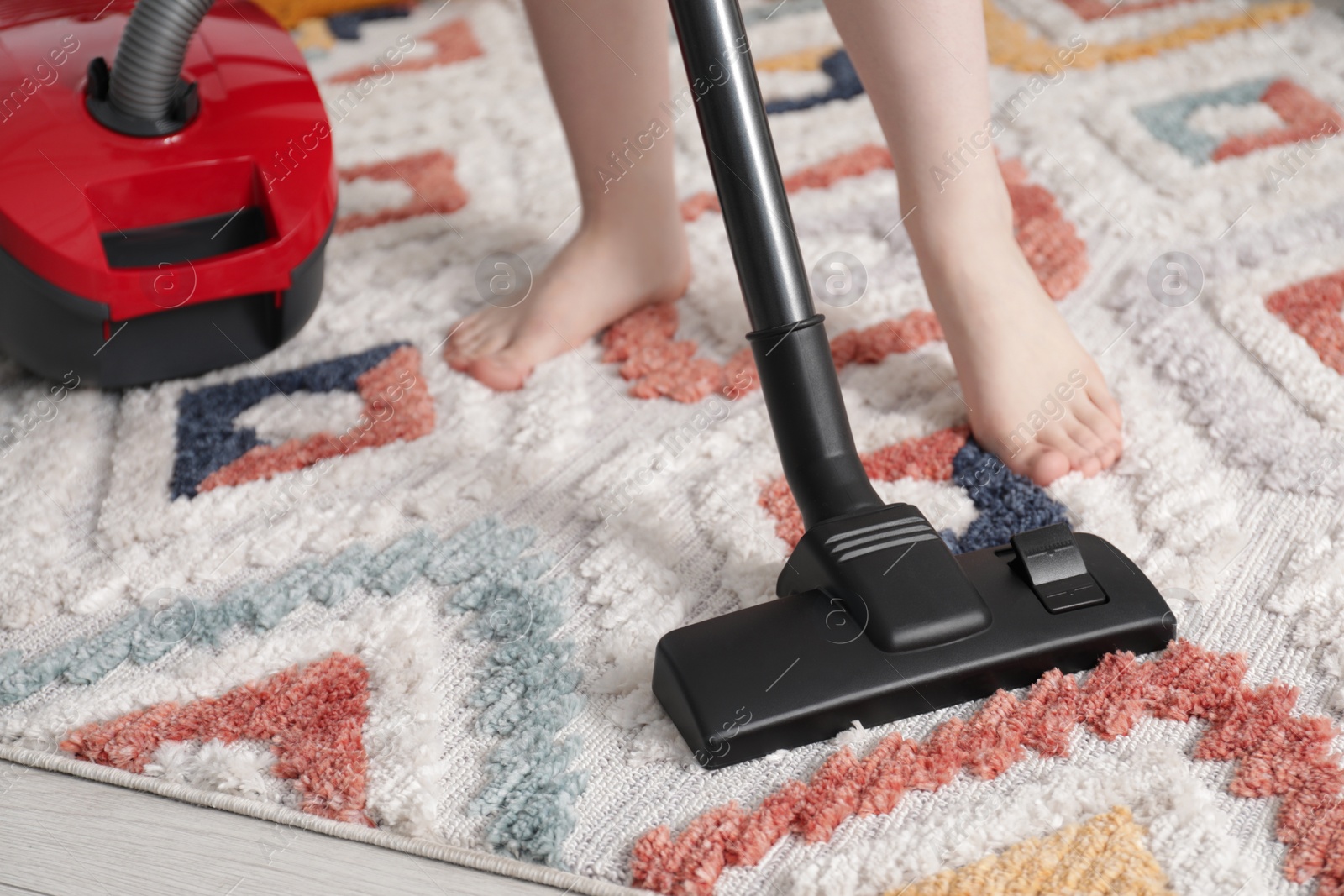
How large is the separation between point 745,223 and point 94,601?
432mm

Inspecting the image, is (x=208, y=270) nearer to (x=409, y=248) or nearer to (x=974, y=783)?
(x=409, y=248)

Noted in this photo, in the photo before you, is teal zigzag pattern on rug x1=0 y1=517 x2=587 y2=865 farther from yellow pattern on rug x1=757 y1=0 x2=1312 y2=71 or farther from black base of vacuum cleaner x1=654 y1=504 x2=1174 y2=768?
yellow pattern on rug x1=757 y1=0 x2=1312 y2=71

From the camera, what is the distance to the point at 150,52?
0.73m

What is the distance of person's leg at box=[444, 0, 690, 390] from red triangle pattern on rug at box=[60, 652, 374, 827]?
306mm

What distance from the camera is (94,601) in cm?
65

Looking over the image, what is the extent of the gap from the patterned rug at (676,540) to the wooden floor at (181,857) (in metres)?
0.01

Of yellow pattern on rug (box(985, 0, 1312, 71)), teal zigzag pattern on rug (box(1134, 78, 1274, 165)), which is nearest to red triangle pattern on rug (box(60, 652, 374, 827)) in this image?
teal zigzag pattern on rug (box(1134, 78, 1274, 165))

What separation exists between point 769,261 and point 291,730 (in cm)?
34

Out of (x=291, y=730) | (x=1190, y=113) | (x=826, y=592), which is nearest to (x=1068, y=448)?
(x=826, y=592)

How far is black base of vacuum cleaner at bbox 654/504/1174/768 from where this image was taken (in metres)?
0.52

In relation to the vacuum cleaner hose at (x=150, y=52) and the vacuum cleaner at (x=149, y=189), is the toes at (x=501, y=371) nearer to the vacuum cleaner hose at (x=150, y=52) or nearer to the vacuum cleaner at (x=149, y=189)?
the vacuum cleaner at (x=149, y=189)

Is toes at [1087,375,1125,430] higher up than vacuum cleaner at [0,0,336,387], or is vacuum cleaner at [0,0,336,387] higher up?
vacuum cleaner at [0,0,336,387]

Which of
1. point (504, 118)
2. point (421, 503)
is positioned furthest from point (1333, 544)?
point (504, 118)

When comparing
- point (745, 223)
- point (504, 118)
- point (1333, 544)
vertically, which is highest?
point (745, 223)
